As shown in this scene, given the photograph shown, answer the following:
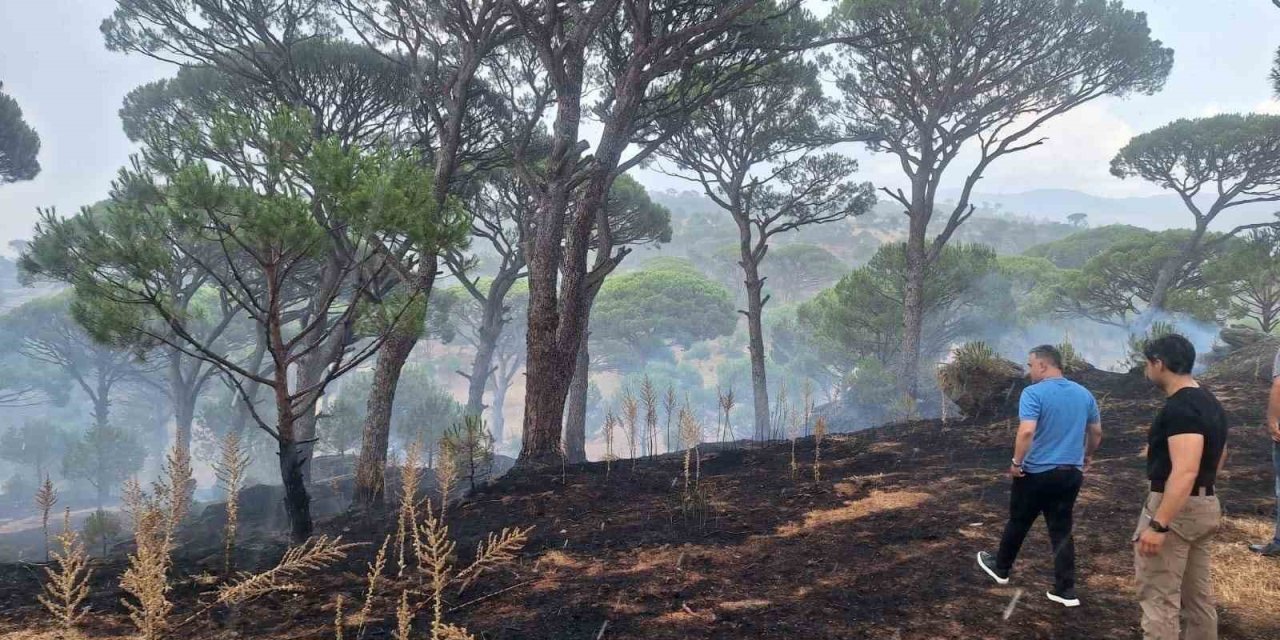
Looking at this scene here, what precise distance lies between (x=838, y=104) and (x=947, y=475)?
14.2 metres

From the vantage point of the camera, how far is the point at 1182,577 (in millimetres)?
3045

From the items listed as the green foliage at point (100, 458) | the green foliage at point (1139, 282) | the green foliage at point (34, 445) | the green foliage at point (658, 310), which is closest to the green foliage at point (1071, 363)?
the green foliage at point (1139, 282)

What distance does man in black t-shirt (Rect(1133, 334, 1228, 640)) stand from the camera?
2.95 metres

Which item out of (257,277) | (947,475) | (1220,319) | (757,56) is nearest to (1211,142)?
(1220,319)

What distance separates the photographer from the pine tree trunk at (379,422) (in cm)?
936

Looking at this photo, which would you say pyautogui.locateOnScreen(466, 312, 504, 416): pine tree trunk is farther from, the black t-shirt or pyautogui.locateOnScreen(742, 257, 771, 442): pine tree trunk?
the black t-shirt

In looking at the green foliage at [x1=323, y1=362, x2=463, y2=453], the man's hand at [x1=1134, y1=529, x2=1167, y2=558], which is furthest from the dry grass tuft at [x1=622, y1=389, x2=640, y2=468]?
the green foliage at [x1=323, y1=362, x2=463, y2=453]

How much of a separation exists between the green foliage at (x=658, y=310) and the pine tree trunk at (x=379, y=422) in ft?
107

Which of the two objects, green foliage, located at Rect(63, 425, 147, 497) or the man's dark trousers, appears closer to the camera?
the man's dark trousers

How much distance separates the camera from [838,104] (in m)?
18.5

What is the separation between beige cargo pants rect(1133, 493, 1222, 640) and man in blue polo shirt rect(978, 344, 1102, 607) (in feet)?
2.37

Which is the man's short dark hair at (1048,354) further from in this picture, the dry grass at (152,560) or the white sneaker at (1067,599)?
the dry grass at (152,560)

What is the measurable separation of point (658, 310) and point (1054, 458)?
37977mm

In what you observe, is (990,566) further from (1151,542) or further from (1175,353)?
(1175,353)
